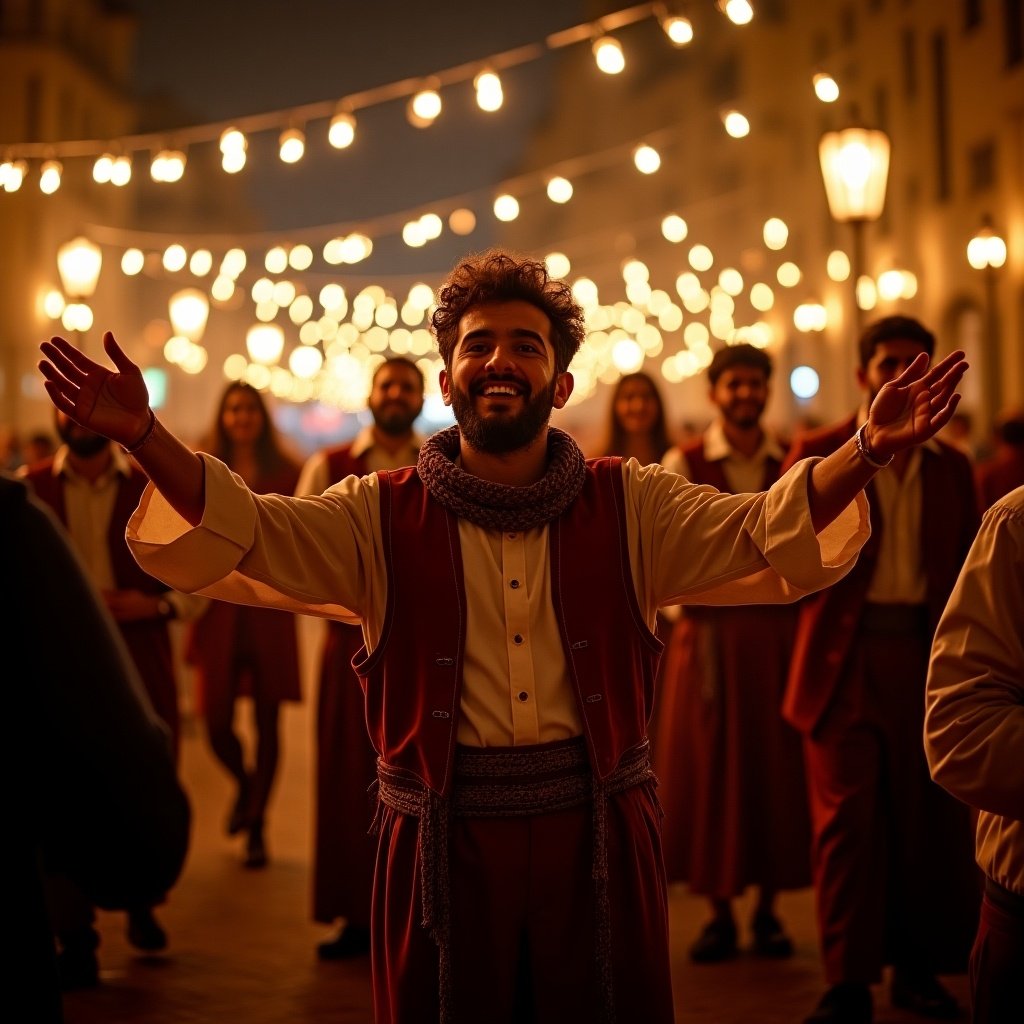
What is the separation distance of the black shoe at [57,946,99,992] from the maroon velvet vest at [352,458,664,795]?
8.48 feet

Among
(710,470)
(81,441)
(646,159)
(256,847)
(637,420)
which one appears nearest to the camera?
(81,441)

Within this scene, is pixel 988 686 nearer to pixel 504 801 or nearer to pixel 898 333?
pixel 504 801

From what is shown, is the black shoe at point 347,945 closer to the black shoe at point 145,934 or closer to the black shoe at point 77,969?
the black shoe at point 145,934

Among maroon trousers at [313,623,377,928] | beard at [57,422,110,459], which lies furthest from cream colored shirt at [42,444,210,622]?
maroon trousers at [313,623,377,928]

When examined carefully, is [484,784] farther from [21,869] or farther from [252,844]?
[252,844]

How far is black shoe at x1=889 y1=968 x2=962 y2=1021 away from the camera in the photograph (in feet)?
14.7

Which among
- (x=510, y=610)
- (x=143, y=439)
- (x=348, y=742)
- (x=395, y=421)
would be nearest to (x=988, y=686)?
(x=510, y=610)

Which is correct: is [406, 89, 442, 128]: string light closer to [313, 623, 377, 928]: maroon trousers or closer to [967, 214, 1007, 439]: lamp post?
[313, 623, 377, 928]: maroon trousers

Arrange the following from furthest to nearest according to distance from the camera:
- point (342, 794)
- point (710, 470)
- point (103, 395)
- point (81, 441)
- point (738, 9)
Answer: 1. point (738, 9)
2. point (710, 470)
3. point (342, 794)
4. point (81, 441)
5. point (103, 395)

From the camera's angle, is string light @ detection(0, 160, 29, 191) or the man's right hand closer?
the man's right hand

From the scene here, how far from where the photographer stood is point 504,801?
280 cm

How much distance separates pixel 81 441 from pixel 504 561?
9.87 ft

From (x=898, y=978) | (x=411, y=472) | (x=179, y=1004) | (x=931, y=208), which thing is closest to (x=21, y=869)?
(x=411, y=472)

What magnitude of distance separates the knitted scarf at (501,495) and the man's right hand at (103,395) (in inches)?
25.6
